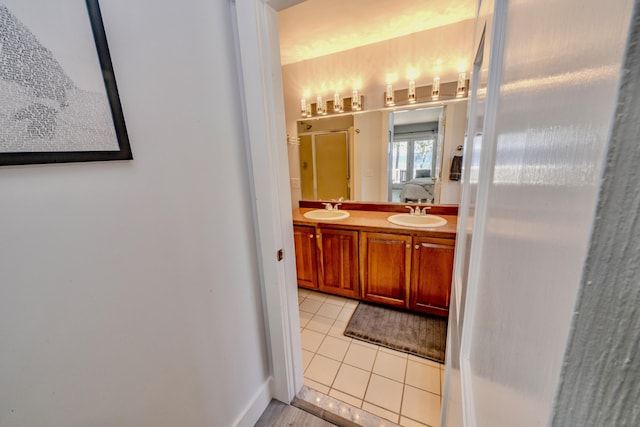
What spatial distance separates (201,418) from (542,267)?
4.13ft

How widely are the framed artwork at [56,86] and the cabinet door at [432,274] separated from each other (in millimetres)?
1813

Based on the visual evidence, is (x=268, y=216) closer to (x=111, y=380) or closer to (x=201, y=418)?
(x=111, y=380)

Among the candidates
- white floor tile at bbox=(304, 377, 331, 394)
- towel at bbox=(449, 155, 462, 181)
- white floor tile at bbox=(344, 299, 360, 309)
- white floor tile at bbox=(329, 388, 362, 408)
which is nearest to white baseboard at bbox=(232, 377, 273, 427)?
white floor tile at bbox=(304, 377, 331, 394)

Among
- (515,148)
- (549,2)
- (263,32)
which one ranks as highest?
(263,32)

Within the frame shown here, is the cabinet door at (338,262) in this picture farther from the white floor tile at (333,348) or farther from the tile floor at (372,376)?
the white floor tile at (333,348)

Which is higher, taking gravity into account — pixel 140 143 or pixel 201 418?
pixel 140 143

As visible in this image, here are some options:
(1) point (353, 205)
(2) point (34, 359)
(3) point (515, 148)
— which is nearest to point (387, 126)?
(1) point (353, 205)

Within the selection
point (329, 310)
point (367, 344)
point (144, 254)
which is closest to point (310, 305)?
point (329, 310)

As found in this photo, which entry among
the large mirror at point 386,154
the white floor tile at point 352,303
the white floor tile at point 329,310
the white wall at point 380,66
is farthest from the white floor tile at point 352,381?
the white wall at point 380,66

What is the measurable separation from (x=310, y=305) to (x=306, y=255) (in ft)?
1.52

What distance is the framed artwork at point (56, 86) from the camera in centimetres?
50

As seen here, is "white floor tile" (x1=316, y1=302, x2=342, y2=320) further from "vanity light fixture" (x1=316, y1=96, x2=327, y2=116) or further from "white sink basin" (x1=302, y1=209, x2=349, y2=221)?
"vanity light fixture" (x1=316, y1=96, x2=327, y2=116)

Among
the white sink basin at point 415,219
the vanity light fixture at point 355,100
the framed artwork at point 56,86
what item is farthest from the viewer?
the vanity light fixture at point 355,100

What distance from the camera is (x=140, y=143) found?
0.73 meters
